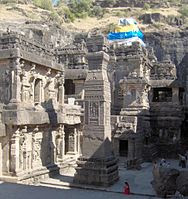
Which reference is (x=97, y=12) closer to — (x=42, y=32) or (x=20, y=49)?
(x=42, y=32)

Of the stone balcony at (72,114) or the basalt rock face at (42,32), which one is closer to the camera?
the stone balcony at (72,114)

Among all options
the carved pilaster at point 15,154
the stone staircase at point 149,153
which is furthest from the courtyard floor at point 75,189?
the carved pilaster at point 15,154

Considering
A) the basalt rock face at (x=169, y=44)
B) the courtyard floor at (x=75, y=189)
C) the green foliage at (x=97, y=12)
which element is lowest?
the courtyard floor at (x=75, y=189)

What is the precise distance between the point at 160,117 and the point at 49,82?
372 inches

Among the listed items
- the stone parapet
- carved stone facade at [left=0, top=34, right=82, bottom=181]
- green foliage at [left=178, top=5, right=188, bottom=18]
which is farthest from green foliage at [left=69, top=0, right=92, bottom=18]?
the stone parapet

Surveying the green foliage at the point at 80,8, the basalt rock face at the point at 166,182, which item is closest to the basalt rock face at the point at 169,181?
the basalt rock face at the point at 166,182

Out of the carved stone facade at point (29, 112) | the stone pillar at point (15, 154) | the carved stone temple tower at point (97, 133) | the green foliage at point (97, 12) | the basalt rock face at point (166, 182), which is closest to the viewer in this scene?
the basalt rock face at point (166, 182)

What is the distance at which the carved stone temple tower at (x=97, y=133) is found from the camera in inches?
533

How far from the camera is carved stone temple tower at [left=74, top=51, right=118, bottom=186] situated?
1354 cm

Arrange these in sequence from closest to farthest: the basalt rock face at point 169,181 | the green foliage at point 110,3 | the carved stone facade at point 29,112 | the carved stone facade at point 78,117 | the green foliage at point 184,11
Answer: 1. the basalt rock face at point 169,181
2. the carved stone facade at point 78,117
3. the carved stone facade at point 29,112
4. the green foliage at point 184,11
5. the green foliage at point 110,3

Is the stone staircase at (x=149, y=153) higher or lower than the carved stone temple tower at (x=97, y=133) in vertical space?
lower

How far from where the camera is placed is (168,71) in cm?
2980

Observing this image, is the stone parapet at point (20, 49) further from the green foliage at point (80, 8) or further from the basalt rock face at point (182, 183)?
the green foliage at point (80, 8)

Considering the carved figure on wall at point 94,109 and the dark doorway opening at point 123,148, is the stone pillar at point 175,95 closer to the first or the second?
the dark doorway opening at point 123,148
